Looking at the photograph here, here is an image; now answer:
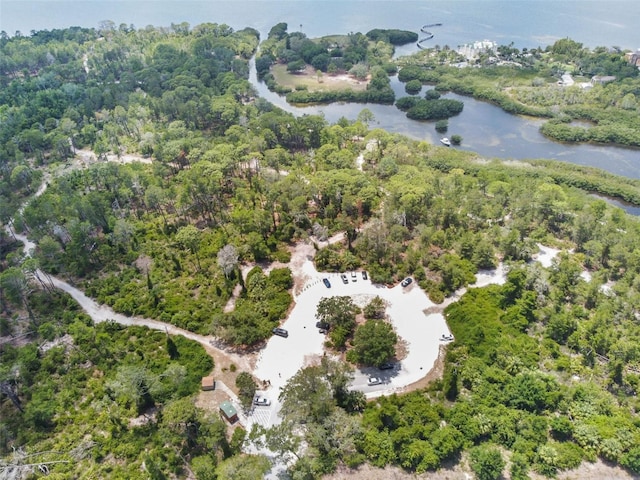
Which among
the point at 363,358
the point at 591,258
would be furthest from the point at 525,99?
the point at 363,358

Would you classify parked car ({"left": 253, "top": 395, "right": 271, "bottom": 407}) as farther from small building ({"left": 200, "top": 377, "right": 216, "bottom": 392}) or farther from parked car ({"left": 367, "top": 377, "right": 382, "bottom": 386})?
parked car ({"left": 367, "top": 377, "right": 382, "bottom": 386})

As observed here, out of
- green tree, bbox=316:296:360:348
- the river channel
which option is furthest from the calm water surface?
green tree, bbox=316:296:360:348

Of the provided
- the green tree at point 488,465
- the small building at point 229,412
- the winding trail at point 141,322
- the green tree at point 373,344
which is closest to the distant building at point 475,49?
the green tree at point 373,344

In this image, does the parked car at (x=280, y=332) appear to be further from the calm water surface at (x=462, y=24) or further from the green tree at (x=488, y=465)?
the calm water surface at (x=462, y=24)

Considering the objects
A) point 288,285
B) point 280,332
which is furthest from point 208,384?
point 288,285

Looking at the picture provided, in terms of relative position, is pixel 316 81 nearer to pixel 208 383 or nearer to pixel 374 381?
pixel 374 381
